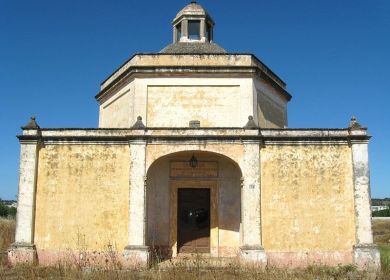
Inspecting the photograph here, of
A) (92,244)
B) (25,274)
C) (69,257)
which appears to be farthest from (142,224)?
(25,274)

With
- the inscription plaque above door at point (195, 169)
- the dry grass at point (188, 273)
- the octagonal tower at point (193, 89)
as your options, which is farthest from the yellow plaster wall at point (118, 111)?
the dry grass at point (188, 273)

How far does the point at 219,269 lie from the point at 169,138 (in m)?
4.13

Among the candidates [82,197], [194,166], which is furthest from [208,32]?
[82,197]

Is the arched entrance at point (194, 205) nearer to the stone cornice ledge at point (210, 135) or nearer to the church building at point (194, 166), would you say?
the church building at point (194, 166)

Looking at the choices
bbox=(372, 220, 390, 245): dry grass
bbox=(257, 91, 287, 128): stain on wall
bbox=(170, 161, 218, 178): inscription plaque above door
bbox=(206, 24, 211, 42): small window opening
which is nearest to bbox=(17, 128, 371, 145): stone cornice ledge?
bbox=(170, 161, 218, 178): inscription plaque above door

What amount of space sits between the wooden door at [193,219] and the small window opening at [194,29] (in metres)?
7.69

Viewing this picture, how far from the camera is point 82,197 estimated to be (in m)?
12.9

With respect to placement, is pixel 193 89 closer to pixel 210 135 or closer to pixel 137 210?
pixel 210 135

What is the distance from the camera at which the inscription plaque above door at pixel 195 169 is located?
47.3 ft

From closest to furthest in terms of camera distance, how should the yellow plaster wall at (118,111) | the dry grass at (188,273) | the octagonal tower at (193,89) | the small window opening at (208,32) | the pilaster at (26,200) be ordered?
the dry grass at (188,273) → the pilaster at (26,200) → the octagonal tower at (193,89) → the yellow plaster wall at (118,111) → the small window opening at (208,32)

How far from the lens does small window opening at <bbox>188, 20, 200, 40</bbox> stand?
746 inches

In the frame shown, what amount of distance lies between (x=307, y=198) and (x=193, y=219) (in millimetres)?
3985

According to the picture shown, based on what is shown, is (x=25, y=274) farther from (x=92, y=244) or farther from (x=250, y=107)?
(x=250, y=107)

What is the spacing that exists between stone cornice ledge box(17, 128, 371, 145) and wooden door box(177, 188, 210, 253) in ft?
8.02
